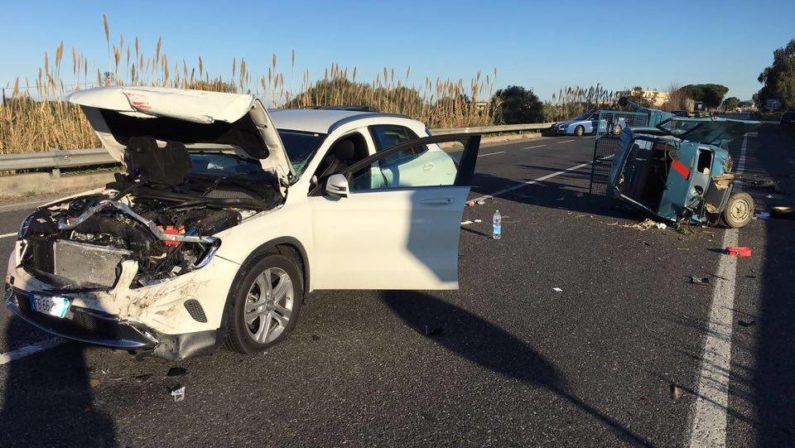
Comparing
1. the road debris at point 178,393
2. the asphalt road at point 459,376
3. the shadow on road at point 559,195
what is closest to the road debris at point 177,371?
the asphalt road at point 459,376

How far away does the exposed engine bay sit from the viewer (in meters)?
3.54

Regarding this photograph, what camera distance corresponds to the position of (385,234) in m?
4.53

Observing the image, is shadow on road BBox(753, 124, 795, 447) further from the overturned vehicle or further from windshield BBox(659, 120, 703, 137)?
windshield BBox(659, 120, 703, 137)

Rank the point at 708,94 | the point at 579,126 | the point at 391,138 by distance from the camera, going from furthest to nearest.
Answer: the point at 708,94, the point at 579,126, the point at 391,138

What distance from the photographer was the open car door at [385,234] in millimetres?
4461

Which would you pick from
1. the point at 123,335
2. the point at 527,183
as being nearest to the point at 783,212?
the point at 527,183

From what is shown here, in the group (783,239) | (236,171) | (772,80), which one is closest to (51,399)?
(236,171)

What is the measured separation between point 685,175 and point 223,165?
21.4 feet

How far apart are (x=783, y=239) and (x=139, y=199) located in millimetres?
8282

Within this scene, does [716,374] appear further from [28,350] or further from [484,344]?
[28,350]

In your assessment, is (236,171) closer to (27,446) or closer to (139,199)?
(139,199)

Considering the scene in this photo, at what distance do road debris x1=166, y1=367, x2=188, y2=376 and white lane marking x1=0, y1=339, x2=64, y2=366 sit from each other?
39.0 inches

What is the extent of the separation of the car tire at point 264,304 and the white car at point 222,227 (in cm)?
1

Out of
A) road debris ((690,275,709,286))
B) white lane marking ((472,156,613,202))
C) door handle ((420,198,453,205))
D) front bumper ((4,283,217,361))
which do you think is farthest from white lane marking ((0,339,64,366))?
white lane marking ((472,156,613,202))
